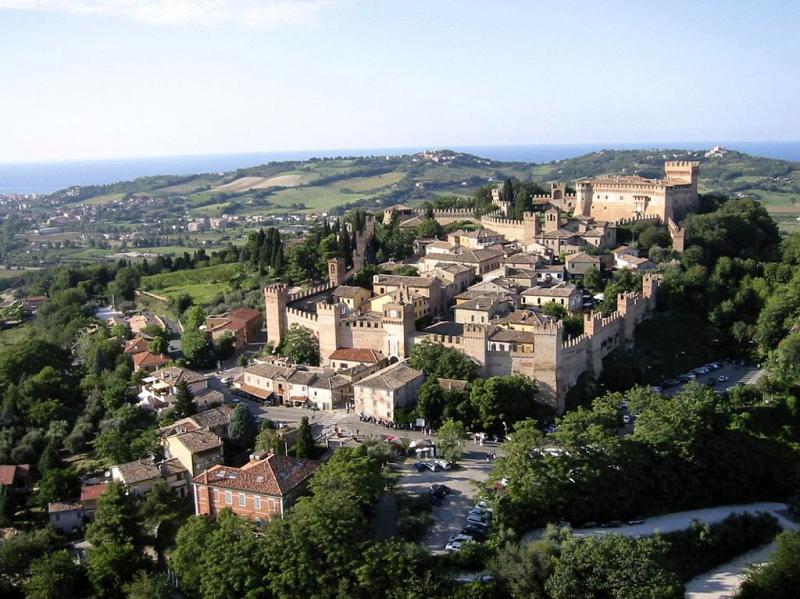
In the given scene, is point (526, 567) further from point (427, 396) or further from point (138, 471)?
point (138, 471)

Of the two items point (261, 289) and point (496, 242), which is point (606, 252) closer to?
point (496, 242)

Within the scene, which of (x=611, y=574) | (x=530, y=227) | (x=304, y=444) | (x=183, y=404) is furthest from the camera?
(x=530, y=227)

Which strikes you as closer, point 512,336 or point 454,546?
point 454,546

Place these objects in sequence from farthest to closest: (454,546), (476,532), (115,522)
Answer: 1. (115,522)
2. (476,532)
3. (454,546)

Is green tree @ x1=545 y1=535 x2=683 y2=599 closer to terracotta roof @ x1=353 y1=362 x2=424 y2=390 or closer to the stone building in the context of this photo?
terracotta roof @ x1=353 y1=362 x2=424 y2=390

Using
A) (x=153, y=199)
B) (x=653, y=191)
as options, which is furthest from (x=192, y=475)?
(x=153, y=199)

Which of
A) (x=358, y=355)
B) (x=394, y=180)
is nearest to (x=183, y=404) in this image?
(x=358, y=355)
